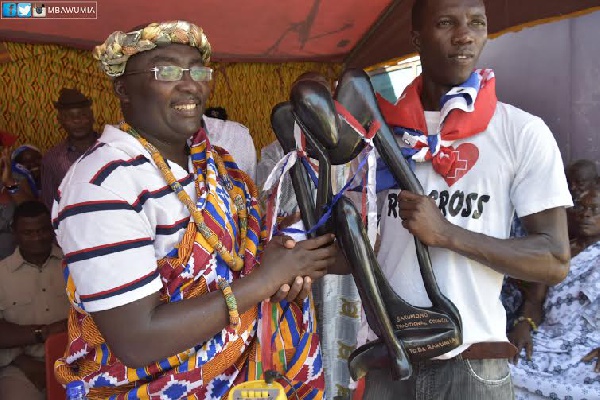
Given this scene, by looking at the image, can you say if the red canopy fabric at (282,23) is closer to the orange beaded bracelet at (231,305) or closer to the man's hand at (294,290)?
the man's hand at (294,290)

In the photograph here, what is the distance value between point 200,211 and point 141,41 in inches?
16.9

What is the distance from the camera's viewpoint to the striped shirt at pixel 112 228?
1.33 meters

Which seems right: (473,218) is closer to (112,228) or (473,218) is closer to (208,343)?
(208,343)

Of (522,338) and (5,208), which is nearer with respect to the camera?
(522,338)

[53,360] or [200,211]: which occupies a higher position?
[200,211]

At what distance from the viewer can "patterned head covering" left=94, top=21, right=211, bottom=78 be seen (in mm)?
Answer: 1508

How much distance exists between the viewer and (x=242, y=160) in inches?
125

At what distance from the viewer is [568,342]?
333 centimetres

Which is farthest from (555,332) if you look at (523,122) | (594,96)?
(523,122)

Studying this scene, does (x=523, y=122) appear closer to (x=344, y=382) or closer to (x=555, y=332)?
(x=344, y=382)

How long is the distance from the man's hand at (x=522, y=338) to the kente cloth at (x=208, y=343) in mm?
2053

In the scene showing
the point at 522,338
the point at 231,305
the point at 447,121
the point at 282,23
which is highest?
the point at 282,23

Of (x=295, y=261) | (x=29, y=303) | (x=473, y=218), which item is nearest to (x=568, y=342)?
(x=473, y=218)

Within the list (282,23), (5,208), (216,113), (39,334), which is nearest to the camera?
(39,334)
